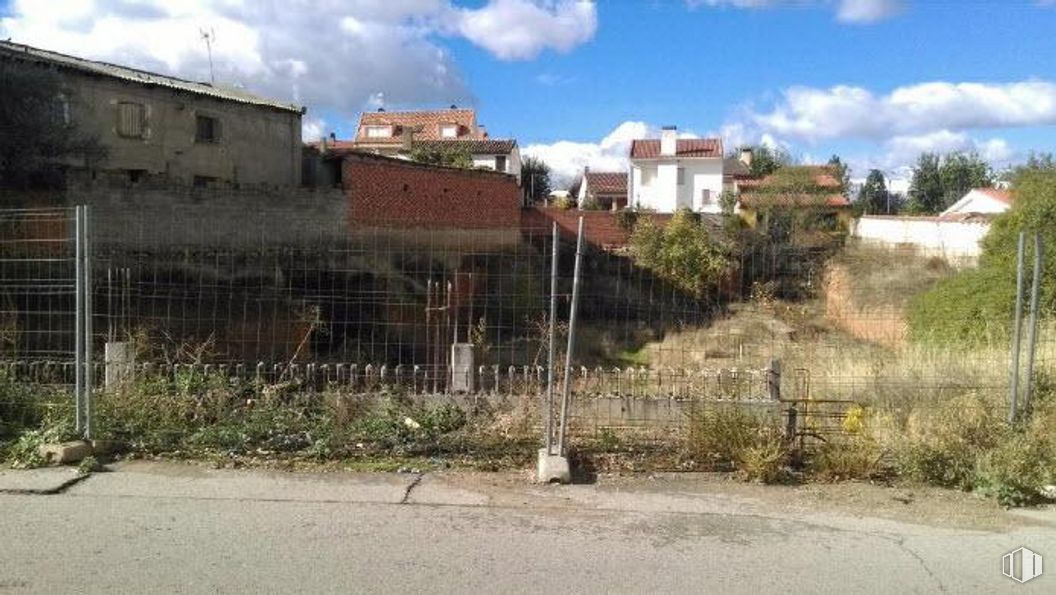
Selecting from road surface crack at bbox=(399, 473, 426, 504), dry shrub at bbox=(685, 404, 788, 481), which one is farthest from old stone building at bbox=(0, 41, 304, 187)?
dry shrub at bbox=(685, 404, 788, 481)

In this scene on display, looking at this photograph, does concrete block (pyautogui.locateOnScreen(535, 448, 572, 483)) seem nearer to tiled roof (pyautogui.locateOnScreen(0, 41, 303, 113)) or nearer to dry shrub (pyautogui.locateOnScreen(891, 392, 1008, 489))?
dry shrub (pyautogui.locateOnScreen(891, 392, 1008, 489))

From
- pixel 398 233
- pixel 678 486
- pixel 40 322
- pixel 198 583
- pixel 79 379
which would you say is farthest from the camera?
pixel 398 233

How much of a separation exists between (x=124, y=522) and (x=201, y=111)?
24.6m

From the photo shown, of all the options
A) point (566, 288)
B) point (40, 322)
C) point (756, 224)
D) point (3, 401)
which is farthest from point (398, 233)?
point (756, 224)

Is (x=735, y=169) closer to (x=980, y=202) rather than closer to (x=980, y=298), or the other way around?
(x=980, y=202)

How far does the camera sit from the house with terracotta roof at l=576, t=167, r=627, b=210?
2549 inches

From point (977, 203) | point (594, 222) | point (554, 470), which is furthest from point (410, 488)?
point (977, 203)

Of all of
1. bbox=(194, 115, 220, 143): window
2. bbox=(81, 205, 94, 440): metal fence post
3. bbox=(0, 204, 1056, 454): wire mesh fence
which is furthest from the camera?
bbox=(194, 115, 220, 143): window

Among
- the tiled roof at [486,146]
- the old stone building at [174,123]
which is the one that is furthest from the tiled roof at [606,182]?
the old stone building at [174,123]

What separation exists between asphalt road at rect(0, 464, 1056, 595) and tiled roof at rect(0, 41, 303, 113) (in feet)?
64.7

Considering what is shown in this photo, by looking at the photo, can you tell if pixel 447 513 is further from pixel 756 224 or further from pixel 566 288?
pixel 756 224

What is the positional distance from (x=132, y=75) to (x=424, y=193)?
957cm

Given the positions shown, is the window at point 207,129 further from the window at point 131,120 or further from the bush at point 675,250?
the bush at point 675,250

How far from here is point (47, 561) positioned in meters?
4.46
